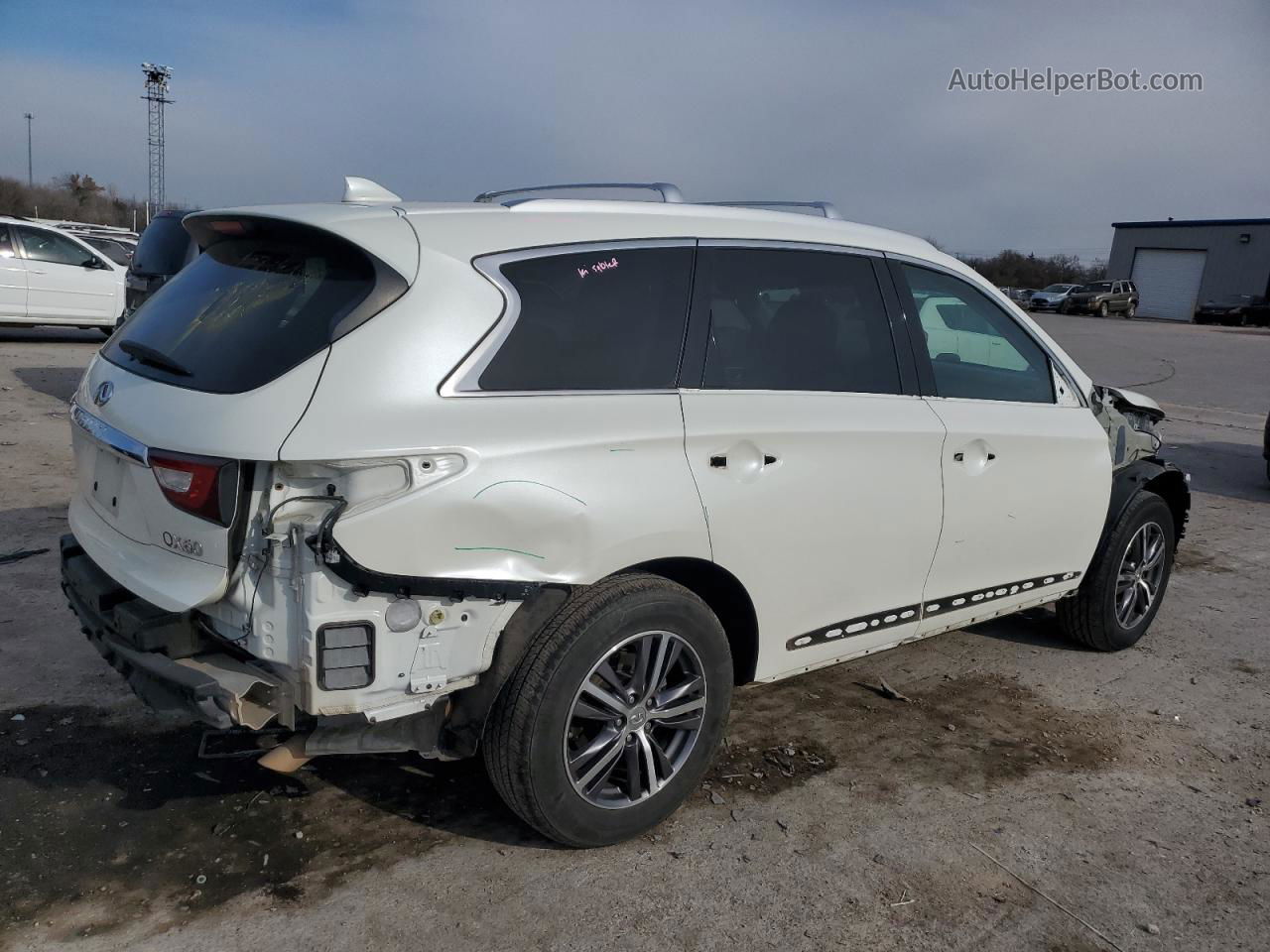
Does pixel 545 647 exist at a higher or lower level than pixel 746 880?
higher

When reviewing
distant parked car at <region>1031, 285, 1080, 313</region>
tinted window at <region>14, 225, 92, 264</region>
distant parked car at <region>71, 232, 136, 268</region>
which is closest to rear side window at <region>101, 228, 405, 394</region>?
tinted window at <region>14, 225, 92, 264</region>

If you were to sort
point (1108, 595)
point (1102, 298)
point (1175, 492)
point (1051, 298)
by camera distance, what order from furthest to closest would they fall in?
point (1051, 298), point (1102, 298), point (1175, 492), point (1108, 595)

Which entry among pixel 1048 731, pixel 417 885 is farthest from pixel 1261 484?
pixel 417 885

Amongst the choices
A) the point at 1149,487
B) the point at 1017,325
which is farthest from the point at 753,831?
the point at 1149,487

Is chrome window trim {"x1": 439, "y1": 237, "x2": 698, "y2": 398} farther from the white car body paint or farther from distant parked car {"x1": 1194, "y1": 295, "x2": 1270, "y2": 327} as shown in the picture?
distant parked car {"x1": 1194, "y1": 295, "x2": 1270, "y2": 327}

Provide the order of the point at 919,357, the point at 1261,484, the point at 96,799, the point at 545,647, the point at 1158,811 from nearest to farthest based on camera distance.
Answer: the point at 545,647 < the point at 96,799 < the point at 1158,811 < the point at 919,357 < the point at 1261,484

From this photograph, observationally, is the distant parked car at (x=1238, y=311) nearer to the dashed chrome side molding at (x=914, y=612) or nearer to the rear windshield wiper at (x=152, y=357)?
the dashed chrome side molding at (x=914, y=612)

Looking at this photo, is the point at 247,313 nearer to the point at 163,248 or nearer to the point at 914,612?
the point at 914,612

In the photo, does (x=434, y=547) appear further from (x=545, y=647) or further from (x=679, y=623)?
(x=679, y=623)

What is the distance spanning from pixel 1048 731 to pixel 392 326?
10.2 feet

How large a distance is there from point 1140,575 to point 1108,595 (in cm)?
33

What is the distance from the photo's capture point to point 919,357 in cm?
388

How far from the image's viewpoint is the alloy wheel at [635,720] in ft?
9.78

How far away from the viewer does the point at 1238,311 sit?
145 ft
